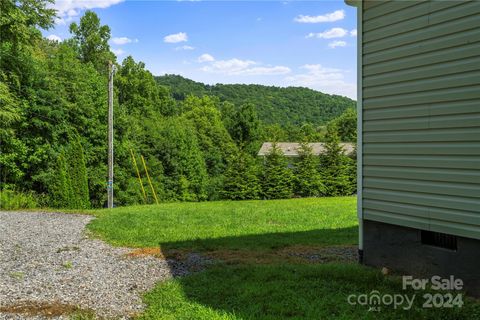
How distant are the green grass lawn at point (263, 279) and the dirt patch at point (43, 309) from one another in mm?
757

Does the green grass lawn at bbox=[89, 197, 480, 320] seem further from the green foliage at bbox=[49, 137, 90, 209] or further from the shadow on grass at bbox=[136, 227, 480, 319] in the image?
the green foliage at bbox=[49, 137, 90, 209]

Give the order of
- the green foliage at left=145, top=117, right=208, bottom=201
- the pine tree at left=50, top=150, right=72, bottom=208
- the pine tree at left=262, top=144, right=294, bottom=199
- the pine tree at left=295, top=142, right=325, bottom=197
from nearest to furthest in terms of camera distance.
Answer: the pine tree at left=50, top=150, right=72, bottom=208 → the pine tree at left=262, top=144, right=294, bottom=199 → the pine tree at left=295, top=142, right=325, bottom=197 → the green foliage at left=145, top=117, right=208, bottom=201

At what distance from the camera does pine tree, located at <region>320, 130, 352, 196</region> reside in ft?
85.9

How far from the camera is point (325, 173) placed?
86.8 feet

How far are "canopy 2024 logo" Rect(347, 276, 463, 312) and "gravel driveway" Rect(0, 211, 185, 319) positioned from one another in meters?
2.30

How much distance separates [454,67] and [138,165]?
26895 mm

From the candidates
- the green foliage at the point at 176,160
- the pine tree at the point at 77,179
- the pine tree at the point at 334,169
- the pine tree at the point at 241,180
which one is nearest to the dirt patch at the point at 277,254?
the pine tree at the point at 77,179

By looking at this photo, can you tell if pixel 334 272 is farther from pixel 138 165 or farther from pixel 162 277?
pixel 138 165

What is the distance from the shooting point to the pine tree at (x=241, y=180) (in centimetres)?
2497

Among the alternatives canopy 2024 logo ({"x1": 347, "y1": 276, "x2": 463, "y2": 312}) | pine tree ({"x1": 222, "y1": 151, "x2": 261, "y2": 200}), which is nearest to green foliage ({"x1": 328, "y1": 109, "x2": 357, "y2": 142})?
pine tree ({"x1": 222, "y1": 151, "x2": 261, "y2": 200})

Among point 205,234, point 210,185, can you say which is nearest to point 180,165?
point 210,185

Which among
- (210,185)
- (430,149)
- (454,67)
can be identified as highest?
(454,67)

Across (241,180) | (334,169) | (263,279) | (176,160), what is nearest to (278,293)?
(263,279)

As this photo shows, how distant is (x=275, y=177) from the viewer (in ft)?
83.1
